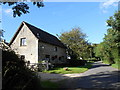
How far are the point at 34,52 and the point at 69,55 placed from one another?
1387 cm

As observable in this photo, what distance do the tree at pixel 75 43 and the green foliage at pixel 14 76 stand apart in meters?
27.0

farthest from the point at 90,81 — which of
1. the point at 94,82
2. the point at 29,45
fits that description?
the point at 29,45

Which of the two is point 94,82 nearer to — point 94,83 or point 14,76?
point 94,83

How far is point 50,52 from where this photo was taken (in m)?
26.1

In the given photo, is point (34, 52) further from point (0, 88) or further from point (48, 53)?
point (0, 88)

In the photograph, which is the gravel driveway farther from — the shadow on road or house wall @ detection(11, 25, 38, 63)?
house wall @ detection(11, 25, 38, 63)

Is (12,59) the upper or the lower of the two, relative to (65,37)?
lower

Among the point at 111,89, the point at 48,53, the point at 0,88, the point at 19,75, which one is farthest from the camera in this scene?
the point at 48,53

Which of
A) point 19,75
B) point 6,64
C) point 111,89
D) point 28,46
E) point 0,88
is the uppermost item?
point 28,46

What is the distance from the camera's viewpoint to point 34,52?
74.2ft

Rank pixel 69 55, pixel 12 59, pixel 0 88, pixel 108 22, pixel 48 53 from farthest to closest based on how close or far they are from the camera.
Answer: pixel 69 55 < pixel 48 53 < pixel 108 22 < pixel 12 59 < pixel 0 88

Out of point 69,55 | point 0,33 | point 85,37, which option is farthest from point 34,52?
point 85,37

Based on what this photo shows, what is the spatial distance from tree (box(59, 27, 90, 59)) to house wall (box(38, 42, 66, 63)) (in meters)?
2.77

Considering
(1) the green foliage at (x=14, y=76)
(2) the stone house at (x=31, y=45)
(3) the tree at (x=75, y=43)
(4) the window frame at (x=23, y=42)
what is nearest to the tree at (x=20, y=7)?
(1) the green foliage at (x=14, y=76)
